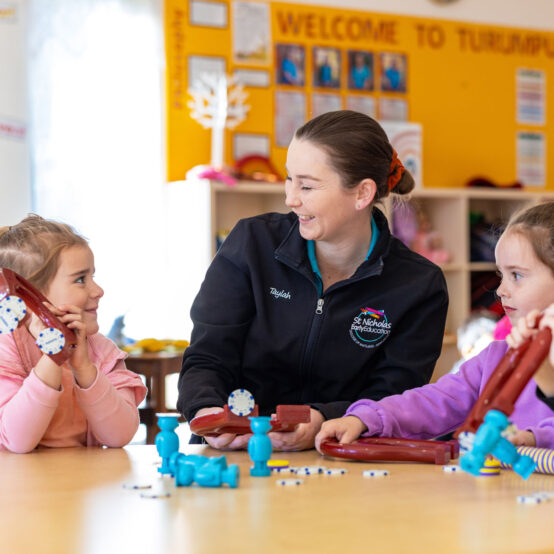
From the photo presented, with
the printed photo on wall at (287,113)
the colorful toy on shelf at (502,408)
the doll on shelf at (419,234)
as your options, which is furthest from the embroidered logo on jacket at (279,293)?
the printed photo on wall at (287,113)

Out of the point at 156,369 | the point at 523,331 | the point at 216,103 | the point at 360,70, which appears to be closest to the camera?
the point at 523,331

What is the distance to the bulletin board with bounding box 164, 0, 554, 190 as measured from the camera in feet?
15.4

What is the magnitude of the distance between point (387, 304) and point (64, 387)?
2.12ft

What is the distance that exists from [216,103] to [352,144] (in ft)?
9.61

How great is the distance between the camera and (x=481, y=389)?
1.58 meters

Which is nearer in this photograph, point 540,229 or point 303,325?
point 540,229

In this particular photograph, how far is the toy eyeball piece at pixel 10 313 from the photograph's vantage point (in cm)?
131

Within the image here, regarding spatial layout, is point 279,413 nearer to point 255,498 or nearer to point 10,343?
point 255,498

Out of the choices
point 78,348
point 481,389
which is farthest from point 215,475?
point 481,389

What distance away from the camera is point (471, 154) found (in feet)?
17.7

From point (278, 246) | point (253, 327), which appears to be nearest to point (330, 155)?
point (278, 246)

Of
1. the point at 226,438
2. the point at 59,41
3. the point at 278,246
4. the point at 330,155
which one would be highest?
the point at 59,41

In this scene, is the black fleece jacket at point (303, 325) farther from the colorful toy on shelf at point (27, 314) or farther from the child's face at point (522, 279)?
the colorful toy on shelf at point (27, 314)

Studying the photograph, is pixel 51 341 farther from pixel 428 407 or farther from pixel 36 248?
pixel 428 407
